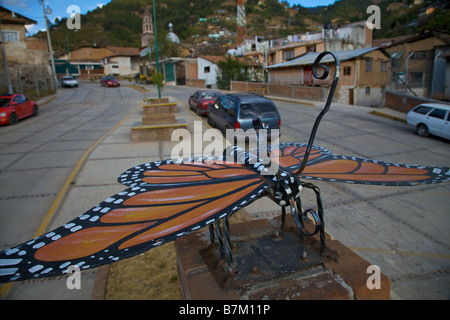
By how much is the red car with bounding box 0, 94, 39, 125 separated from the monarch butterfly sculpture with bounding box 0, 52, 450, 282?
1649 centimetres

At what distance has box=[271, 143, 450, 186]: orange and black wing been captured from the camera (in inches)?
86.4

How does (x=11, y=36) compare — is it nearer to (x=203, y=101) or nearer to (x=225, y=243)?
(x=203, y=101)

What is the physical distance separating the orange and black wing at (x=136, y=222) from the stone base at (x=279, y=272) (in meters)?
0.76

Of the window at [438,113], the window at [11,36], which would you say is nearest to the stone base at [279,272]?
the window at [438,113]

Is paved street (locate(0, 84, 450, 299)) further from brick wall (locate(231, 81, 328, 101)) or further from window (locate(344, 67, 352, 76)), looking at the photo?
window (locate(344, 67, 352, 76))

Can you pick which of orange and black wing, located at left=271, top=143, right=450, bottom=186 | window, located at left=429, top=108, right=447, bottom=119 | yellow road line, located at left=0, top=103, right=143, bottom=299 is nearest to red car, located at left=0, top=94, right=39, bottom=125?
yellow road line, located at left=0, top=103, right=143, bottom=299

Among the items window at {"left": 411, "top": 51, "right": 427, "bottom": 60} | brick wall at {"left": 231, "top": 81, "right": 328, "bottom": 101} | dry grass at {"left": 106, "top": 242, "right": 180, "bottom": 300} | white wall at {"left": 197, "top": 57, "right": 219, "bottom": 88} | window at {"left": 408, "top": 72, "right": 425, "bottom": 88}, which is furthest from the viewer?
white wall at {"left": 197, "top": 57, "right": 219, "bottom": 88}

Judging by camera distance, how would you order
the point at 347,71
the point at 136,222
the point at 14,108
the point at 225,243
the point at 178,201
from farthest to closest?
1. the point at 347,71
2. the point at 14,108
3. the point at 225,243
4. the point at 178,201
5. the point at 136,222

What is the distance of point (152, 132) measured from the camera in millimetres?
11336

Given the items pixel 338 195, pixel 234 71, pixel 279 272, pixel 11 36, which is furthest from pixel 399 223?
pixel 11 36

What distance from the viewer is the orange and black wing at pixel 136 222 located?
1499 mm

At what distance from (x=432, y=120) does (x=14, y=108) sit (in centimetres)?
2044
